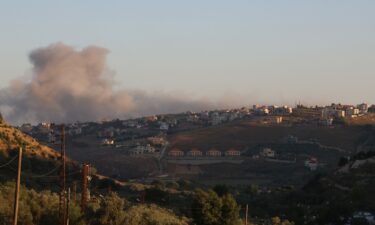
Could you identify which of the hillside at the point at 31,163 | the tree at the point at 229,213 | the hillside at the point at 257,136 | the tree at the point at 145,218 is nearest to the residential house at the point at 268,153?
the hillside at the point at 257,136

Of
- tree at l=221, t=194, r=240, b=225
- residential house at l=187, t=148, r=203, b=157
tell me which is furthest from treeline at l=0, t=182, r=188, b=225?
residential house at l=187, t=148, r=203, b=157

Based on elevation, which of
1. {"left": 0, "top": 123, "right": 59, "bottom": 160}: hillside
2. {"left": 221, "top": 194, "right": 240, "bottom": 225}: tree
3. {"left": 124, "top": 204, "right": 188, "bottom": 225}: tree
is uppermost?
{"left": 0, "top": 123, "right": 59, "bottom": 160}: hillside

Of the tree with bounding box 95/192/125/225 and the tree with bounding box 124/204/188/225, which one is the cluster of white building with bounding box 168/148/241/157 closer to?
the tree with bounding box 124/204/188/225

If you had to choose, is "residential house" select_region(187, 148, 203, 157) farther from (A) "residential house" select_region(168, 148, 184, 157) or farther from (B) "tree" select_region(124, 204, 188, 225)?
(B) "tree" select_region(124, 204, 188, 225)

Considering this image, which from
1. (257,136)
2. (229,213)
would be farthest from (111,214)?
(257,136)

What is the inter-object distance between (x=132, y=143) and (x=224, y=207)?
111 m

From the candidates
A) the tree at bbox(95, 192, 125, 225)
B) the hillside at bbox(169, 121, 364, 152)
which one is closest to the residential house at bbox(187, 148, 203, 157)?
the hillside at bbox(169, 121, 364, 152)

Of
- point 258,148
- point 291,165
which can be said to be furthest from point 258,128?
point 291,165

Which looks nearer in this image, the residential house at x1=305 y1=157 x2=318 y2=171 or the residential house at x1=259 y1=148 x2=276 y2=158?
the residential house at x1=305 y1=157 x2=318 y2=171

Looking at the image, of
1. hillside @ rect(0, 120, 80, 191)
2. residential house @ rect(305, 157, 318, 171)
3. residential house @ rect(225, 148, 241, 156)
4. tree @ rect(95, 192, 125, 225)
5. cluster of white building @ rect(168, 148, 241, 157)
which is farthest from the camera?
cluster of white building @ rect(168, 148, 241, 157)

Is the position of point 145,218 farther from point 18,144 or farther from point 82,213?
point 18,144

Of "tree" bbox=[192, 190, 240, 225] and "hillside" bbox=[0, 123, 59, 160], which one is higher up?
"hillside" bbox=[0, 123, 59, 160]

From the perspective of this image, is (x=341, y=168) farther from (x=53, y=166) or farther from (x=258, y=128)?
(x=258, y=128)

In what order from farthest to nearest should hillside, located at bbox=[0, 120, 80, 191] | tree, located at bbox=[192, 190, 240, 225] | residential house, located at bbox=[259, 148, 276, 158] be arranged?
residential house, located at bbox=[259, 148, 276, 158]
hillside, located at bbox=[0, 120, 80, 191]
tree, located at bbox=[192, 190, 240, 225]
